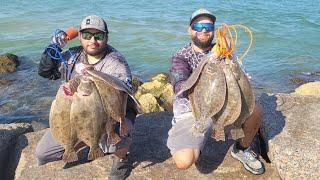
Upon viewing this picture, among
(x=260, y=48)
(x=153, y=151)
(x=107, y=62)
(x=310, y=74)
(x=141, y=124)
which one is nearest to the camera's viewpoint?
(x=107, y=62)

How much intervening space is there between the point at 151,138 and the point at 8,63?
906 cm

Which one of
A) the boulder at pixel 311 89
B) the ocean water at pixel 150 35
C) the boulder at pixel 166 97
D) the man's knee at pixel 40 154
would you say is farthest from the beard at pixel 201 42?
the ocean water at pixel 150 35

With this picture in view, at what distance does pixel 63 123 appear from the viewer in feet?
16.7

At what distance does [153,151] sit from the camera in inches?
267

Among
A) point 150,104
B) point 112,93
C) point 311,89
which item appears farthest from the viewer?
point 311,89

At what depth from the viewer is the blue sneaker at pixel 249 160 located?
6.12 meters

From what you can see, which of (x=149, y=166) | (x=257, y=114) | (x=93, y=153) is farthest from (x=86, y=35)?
(x=257, y=114)

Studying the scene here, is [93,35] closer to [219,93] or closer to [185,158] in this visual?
[219,93]

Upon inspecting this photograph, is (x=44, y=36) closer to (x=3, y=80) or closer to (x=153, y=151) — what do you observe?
(x=3, y=80)

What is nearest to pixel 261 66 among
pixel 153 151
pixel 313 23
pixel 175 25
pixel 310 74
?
pixel 310 74

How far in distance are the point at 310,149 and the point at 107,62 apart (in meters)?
3.01

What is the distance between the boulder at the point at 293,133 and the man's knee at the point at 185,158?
3.86ft

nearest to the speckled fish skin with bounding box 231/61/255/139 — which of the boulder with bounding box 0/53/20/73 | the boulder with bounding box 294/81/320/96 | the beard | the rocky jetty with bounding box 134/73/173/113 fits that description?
the beard

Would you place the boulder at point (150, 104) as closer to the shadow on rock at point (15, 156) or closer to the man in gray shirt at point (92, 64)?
the shadow on rock at point (15, 156)
